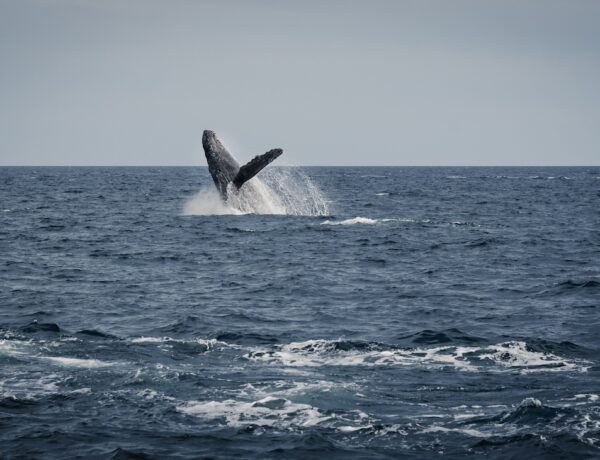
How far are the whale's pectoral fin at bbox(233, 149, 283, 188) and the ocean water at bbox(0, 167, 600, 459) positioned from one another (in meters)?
3.08

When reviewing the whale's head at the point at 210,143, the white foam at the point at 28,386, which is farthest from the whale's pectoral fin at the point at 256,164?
the white foam at the point at 28,386

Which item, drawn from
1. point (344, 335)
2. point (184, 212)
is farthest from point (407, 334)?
point (184, 212)

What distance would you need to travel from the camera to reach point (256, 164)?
38.2 meters

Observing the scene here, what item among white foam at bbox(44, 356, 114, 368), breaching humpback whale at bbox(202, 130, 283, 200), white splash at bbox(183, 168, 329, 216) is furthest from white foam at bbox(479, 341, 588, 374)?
white splash at bbox(183, 168, 329, 216)

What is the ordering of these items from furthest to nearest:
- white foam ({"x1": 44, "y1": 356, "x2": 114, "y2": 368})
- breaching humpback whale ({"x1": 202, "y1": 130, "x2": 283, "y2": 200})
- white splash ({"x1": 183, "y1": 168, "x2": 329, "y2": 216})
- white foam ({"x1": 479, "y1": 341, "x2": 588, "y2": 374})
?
white splash ({"x1": 183, "y1": 168, "x2": 329, "y2": 216})
breaching humpback whale ({"x1": 202, "y1": 130, "x2": 283, "y2": 200})
white foam ({"x1": 44, "y1": 356, "x2": 114, "y2": 368})
white foam ({"x1": 479, "y1": 341, "x2": 588, "y2": 374})

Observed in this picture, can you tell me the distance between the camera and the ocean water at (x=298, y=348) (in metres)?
13.0

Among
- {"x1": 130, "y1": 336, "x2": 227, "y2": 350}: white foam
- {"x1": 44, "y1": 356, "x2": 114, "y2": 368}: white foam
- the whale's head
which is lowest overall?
{"x1": 44, "y1": 356, "x2": 114, "y2": 368}: white foam

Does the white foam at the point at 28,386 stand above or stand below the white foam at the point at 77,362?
below

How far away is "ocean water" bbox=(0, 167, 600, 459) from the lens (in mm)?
12992

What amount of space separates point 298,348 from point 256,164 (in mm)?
20548

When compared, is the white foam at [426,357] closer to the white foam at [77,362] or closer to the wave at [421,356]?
the wave at [421,356]

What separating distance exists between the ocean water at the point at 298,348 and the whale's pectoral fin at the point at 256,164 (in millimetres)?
3082

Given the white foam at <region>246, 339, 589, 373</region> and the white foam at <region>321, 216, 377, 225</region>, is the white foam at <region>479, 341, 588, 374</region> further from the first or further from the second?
the white foam at <region>321, 216, 377, 225</region>

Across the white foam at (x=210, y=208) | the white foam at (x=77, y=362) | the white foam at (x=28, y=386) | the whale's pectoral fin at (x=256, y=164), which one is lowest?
the white foam at (x=28, y=386)
